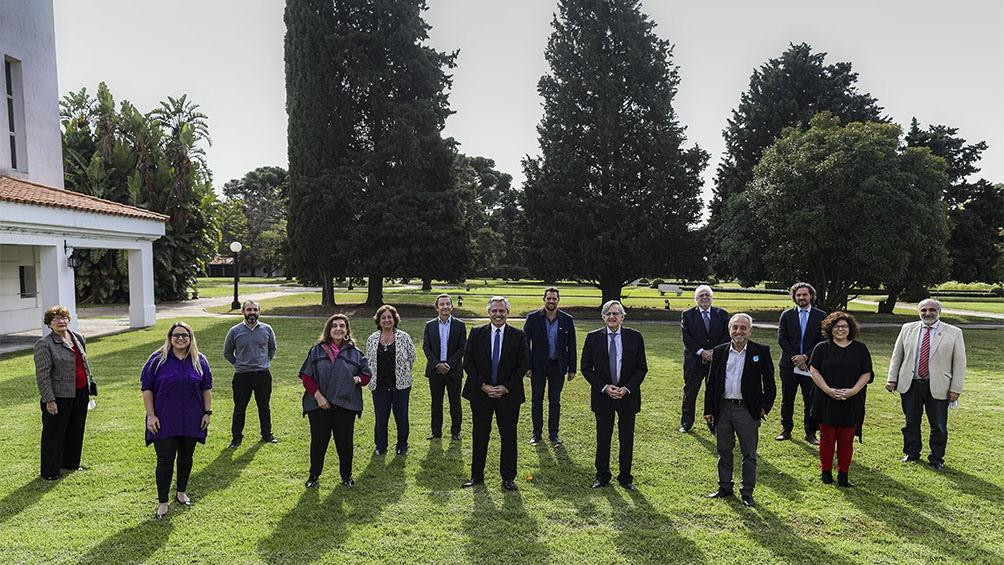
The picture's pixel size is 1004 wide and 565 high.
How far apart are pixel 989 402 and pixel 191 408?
452 inches

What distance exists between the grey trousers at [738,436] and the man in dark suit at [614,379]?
2.57 feet

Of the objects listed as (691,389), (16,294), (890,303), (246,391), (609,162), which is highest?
(609,162)

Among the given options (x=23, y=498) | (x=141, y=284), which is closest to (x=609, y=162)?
(x=141, y=284)

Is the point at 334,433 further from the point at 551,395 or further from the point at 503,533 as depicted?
the point at 551,395

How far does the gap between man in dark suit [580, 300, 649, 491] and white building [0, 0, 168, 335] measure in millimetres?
15317

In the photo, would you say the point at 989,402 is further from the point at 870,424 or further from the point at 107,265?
the point at 107,265

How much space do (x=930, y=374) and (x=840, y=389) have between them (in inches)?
61.5

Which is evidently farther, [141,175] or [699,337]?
[141,175]

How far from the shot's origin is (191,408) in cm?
520

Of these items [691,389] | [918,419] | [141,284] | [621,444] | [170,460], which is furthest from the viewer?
[141,284]

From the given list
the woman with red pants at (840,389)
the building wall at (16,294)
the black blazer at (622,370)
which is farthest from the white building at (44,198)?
the woman with red pants at (840,389)

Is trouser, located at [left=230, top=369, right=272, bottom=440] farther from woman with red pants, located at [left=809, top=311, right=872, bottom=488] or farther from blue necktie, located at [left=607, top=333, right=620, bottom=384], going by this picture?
woman with red pants, located at [left=809, top=311, right=872, bottom=488]

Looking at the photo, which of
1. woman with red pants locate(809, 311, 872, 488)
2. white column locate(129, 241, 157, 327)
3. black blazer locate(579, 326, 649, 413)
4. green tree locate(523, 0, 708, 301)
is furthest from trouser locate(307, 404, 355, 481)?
green tree locate(523, 0, 708, 301)

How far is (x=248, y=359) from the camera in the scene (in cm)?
722
